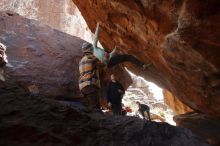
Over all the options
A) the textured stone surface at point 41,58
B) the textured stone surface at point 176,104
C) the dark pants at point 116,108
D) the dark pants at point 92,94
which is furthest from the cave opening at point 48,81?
the dark pants at point 116,108

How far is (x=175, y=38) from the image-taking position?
698cm

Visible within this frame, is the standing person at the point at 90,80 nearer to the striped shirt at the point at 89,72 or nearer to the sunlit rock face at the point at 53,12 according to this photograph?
the striped shirt at the point at 89,72

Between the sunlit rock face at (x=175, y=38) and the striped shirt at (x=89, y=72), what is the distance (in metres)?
1.45

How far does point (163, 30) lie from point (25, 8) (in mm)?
17859

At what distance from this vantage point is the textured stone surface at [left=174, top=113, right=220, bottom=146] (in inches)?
355

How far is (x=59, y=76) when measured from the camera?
9961 millimetres

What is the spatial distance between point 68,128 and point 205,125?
5.98 metres

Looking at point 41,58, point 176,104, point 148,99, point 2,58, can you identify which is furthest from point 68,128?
point 148,99

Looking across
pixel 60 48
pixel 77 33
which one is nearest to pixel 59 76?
pixel 60 48

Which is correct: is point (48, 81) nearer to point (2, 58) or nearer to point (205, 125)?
point (2, 58)

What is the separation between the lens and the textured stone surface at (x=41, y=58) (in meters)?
9.41

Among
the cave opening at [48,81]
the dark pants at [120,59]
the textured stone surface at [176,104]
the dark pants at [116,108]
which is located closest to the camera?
the cave opening at [48,81]

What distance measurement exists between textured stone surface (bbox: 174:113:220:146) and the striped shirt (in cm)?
313

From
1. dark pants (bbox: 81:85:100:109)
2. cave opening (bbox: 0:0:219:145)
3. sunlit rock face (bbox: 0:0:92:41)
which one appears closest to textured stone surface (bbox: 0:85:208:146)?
cave opening (bbox: 0:0:219:145)
